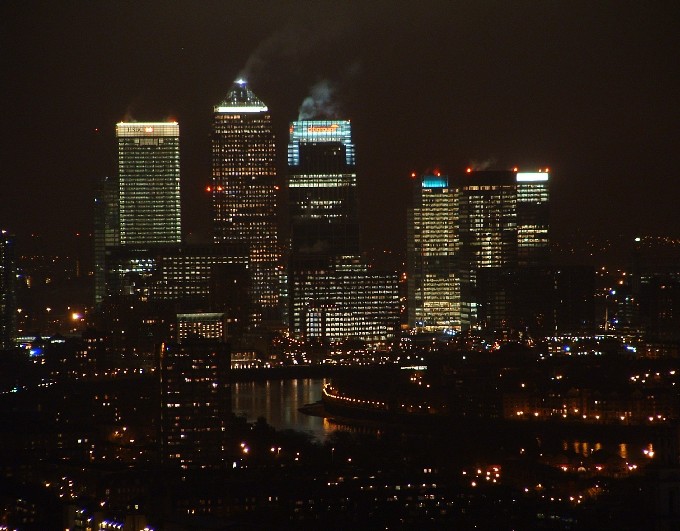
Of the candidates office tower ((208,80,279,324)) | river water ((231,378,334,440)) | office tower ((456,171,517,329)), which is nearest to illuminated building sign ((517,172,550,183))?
office tower ((456,171,517,329))

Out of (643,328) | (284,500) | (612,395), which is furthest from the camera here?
(643,328)

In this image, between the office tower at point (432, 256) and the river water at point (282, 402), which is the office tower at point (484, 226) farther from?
the river water at point (282, 402)

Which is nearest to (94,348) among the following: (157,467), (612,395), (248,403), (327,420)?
(248,403)

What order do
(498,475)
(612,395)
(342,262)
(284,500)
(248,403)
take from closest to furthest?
(284,500) < (498,475) < (612,395) < (248,403) < (342,262)

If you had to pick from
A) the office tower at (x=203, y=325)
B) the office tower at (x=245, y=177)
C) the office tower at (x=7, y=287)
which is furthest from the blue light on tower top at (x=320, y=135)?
the office tower at (x=7, y=287)

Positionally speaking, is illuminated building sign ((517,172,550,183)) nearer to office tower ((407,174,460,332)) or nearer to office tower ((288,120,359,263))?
office tower ((407,174,460,332))

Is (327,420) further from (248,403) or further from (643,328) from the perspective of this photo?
(643,328)

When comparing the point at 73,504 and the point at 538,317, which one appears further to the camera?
the point at 538,317
